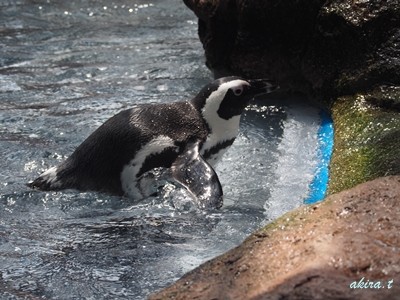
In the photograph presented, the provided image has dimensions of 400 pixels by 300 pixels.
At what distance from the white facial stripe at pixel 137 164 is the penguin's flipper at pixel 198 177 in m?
0.10

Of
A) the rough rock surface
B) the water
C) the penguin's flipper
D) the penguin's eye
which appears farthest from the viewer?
the penguin's eye

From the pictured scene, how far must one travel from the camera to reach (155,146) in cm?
374

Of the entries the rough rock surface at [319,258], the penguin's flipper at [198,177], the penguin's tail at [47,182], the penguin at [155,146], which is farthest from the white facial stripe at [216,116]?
the rough rock surface at [319,258]

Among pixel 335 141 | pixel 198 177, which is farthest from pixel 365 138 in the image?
pixel 198 177

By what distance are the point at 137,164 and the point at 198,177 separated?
369mm

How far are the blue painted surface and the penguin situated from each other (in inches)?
19.0

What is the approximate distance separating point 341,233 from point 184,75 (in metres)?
3.78

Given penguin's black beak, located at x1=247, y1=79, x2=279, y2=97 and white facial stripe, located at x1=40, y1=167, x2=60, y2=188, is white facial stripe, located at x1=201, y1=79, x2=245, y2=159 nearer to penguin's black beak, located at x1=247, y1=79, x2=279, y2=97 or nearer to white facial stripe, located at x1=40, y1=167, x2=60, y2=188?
penguin's black beak, located at x1=247, y1=79, x2=279, y2=97

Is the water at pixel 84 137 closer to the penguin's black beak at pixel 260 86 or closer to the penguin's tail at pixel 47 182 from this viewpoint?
the penguin's tail at pixel 47 182

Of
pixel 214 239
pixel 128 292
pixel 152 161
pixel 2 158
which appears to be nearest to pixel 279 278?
pixel 128 292

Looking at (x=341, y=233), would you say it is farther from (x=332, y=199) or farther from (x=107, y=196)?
(x=107, y=196)

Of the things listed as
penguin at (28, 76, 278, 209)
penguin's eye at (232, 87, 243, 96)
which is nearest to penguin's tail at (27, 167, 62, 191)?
penguin at (28, 76, 278, 209)

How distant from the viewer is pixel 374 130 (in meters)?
3.86

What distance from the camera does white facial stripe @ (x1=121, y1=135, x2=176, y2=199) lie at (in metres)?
3.73
